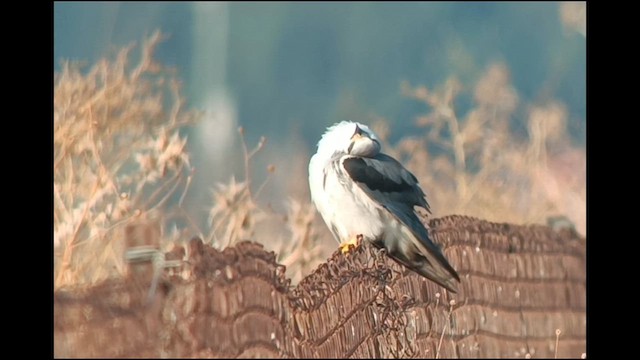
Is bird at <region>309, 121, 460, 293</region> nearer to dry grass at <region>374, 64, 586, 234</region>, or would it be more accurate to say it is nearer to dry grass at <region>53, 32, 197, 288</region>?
dry grass at <region>53, 32, 197, 288</region>

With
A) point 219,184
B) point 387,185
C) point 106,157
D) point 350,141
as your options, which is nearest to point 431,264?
point 387,185

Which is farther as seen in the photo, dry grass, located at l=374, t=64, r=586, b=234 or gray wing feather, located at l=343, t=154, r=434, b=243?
dry grass, located at l=374, t=64, r=586, b=234

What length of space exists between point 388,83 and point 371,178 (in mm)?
7545

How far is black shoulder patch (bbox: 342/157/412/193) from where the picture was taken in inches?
252

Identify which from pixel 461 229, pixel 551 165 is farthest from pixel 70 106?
pixel 551 165

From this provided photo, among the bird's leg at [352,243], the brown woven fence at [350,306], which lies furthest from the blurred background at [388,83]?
the bird's leg at [352,243]

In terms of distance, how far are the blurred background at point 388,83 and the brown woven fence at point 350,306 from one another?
3.24 m

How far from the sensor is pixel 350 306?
5.20 metres

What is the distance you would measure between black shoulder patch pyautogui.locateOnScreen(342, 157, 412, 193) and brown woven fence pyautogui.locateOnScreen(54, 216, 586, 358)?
0.86ft

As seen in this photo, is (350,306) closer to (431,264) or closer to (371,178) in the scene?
(431,264)

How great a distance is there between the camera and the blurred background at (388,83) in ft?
34.0

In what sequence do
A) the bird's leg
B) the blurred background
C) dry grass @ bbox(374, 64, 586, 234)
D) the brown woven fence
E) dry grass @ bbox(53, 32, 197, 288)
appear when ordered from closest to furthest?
the brown woven fence, the bird's leg, dry grass @ bbox(53, 32, 197, 288), dry grass @ bbox(374, 64, 586, 234), the blurred background

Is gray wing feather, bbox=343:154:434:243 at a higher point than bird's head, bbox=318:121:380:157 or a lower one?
lower

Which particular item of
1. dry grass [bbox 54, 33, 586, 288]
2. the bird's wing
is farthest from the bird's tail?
dry grass [bbox 54, 33, 586, 288]
